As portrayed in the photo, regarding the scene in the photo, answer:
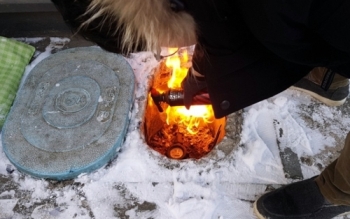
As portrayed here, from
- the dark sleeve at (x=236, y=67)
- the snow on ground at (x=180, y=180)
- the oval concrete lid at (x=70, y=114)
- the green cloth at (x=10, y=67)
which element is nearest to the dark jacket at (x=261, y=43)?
the dark sleeve at (x=236, y=67)

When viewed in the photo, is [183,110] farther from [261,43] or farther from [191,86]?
[261,43]

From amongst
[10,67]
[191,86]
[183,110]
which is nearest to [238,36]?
[191,86]

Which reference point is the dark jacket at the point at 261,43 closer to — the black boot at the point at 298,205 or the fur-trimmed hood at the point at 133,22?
the fur-trimmed hood at the point at 133,22

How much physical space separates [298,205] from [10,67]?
4.24 ft

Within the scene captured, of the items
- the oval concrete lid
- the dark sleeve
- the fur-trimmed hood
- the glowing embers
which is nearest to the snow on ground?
the oval concrete lid

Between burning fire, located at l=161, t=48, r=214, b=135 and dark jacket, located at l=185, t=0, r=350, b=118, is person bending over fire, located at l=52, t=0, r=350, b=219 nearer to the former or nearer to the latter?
dark jacket, located at l=185, t=0, r=350, b=118

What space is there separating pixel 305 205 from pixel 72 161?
2.64ft

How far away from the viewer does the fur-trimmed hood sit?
0.83 m

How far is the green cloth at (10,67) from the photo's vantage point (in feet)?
5.19

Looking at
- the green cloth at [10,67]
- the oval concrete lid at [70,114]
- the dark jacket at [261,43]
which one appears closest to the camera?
the dark jacket at [261,43]

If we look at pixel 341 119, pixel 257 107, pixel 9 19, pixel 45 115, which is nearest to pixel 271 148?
pixel 257 107

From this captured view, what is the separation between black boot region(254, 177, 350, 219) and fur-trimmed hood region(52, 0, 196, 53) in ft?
2.11

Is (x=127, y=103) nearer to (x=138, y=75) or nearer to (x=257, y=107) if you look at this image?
(x=138, y=75)

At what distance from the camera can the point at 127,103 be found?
5.01 feet
